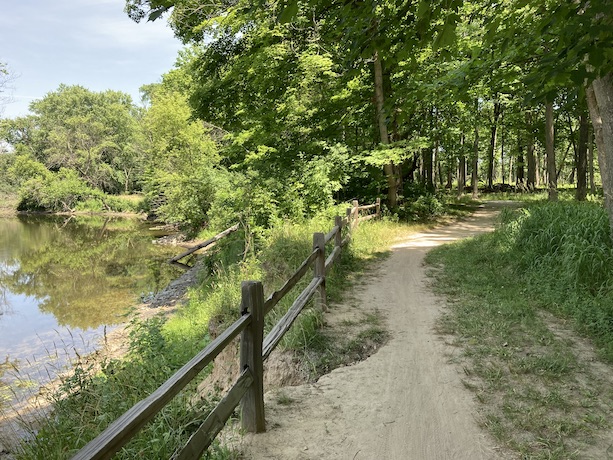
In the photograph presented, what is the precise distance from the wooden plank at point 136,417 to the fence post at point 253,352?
463 millimetres

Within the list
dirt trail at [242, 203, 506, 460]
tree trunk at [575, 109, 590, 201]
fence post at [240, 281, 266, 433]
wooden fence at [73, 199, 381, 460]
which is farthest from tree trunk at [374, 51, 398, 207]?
fence post at [240, 281, 266, 433]

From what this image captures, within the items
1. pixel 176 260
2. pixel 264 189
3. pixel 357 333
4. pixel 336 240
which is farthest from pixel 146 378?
pixel 176 260

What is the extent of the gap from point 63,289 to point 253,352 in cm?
1550

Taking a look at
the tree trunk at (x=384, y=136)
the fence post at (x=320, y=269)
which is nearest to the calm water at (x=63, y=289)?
the fence post at (x=320, y=269)

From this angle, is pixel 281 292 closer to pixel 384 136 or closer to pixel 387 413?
pixel 387 413

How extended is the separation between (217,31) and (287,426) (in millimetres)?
13060

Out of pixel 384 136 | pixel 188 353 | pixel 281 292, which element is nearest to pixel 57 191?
pixel 384 136

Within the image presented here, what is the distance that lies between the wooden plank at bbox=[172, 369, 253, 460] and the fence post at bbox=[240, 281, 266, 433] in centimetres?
8

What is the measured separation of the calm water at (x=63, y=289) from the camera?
9406 millimetres

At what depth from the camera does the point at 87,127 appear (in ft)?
170

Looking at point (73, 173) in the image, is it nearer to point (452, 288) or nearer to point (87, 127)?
point (87, 127)

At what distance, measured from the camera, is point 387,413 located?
3.67 m

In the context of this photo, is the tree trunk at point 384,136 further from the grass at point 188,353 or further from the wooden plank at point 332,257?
the wooden plank at point 332,257

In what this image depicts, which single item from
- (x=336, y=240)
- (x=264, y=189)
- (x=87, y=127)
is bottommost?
(x=336, y=240)
